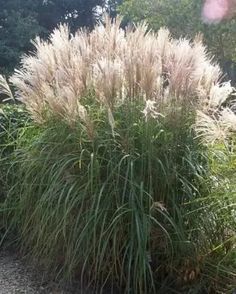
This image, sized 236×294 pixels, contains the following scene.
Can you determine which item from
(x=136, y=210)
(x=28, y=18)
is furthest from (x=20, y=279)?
(x=28, y=18)

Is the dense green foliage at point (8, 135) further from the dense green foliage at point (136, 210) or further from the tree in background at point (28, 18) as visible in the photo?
the tree in background at point (28, 18)

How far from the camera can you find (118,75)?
312cm

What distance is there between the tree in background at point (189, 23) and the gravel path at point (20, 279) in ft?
27.9

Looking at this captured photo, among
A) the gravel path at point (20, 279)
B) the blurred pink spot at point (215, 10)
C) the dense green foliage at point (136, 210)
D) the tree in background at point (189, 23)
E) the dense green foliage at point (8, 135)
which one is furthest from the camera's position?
the tree in background at point (189, 23)

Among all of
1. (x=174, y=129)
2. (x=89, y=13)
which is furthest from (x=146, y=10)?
(x=174, y=129)

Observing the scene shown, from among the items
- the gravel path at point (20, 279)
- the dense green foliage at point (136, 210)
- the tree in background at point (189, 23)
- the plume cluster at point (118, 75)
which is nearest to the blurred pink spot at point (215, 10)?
the tree in background at point (189, 23)

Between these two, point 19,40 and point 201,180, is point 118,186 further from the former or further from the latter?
point 19,40

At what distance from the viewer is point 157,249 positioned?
10.1ft

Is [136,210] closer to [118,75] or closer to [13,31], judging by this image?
[118,75]

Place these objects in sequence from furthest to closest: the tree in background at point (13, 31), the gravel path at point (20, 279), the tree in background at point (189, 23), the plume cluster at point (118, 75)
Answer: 1. the tree in background at point (13, 31)
2. the tree in background at point (189, 23)
3. the gravel path at point (20, 279)
4. the plume cluster at point (118, 75)

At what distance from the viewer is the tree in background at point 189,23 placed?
12.0m

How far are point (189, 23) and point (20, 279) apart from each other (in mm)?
10371

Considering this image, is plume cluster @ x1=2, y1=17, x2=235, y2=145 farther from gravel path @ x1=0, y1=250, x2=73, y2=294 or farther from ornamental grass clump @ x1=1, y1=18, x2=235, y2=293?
gravel path @ x1=0, y1=250, x2=73, y2=294

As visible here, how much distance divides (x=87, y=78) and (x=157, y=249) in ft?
4.31
